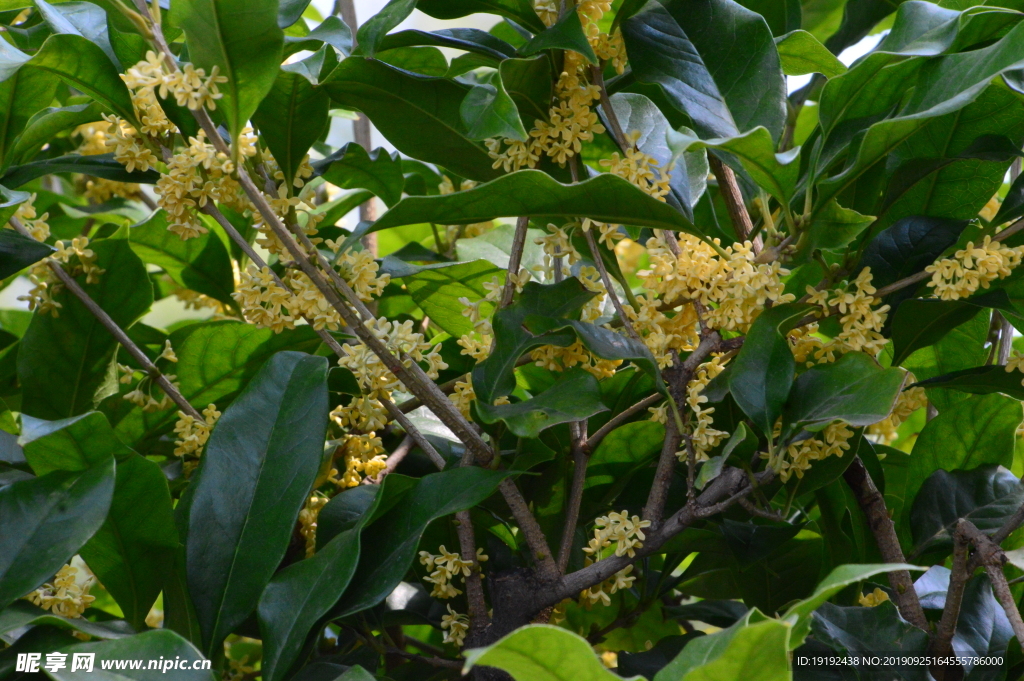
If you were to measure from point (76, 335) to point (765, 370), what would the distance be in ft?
2.16

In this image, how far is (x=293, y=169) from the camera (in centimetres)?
65

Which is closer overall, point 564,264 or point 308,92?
point 308,92

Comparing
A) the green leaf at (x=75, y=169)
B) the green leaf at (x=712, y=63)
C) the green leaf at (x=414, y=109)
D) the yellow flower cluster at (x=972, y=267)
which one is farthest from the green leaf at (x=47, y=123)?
the yellow flower cluster at (x=972, y=267)

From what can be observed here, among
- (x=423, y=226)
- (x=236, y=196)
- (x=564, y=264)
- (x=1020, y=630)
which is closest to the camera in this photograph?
(x=1020, y=630)

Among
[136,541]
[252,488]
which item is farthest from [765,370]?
[136,541]

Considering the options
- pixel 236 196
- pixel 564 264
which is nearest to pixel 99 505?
pixel 236 196

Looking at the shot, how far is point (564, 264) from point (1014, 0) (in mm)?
421

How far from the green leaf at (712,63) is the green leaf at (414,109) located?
14 cm

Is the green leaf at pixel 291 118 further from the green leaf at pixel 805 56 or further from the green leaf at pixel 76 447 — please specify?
the green leaf at pixel 805 56

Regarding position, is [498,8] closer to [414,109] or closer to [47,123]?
[414,109]

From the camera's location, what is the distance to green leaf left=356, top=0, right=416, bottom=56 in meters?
0.58

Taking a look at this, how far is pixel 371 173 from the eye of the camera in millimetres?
856

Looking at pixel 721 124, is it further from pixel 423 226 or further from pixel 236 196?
pixel 423 226

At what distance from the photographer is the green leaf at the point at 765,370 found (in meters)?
0.58
